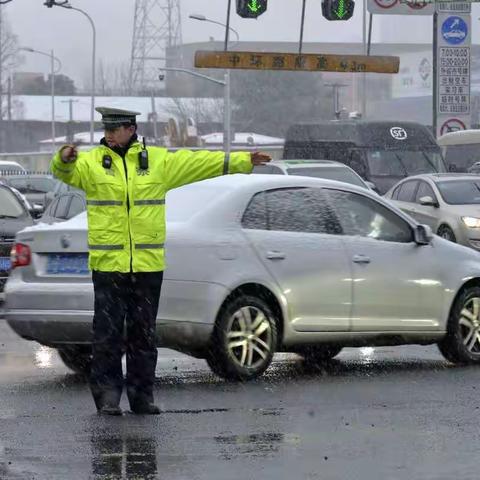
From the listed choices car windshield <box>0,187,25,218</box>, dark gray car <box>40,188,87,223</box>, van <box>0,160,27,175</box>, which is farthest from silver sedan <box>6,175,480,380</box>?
van <box>0,160,27,175</box>

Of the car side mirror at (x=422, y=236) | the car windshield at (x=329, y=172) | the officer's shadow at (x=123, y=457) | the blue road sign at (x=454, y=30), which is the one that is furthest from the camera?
the blue road sign at (x=454, y=30)

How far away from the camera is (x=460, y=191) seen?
23.4 meters

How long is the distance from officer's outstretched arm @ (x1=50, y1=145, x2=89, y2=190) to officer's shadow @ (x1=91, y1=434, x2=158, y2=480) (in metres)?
1.49

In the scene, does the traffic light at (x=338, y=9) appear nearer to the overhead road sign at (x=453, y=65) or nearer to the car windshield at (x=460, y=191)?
the overhead road sign at (x=453, y=65)

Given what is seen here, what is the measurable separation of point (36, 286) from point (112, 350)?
5.58ft

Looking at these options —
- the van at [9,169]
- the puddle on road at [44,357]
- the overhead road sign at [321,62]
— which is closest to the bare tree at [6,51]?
the van at [9,169]

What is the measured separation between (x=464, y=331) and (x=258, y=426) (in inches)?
139

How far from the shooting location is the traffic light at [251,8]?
31500 mm

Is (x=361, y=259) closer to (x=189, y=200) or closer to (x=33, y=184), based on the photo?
(x=189, y=200)

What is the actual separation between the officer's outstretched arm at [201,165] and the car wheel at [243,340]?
64.9 inches

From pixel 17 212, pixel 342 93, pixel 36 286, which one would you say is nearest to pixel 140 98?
pixel 342 93

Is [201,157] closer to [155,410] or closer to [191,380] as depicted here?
[155,410]

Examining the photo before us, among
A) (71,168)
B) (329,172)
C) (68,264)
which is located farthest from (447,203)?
(71,168)

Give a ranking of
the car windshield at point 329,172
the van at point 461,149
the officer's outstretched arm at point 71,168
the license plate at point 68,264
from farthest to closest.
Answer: the van at point 461,149 → the car windshield at point 329,172 → the license plate at point 68,264 → the officer's outstretched arm at point 71,168
